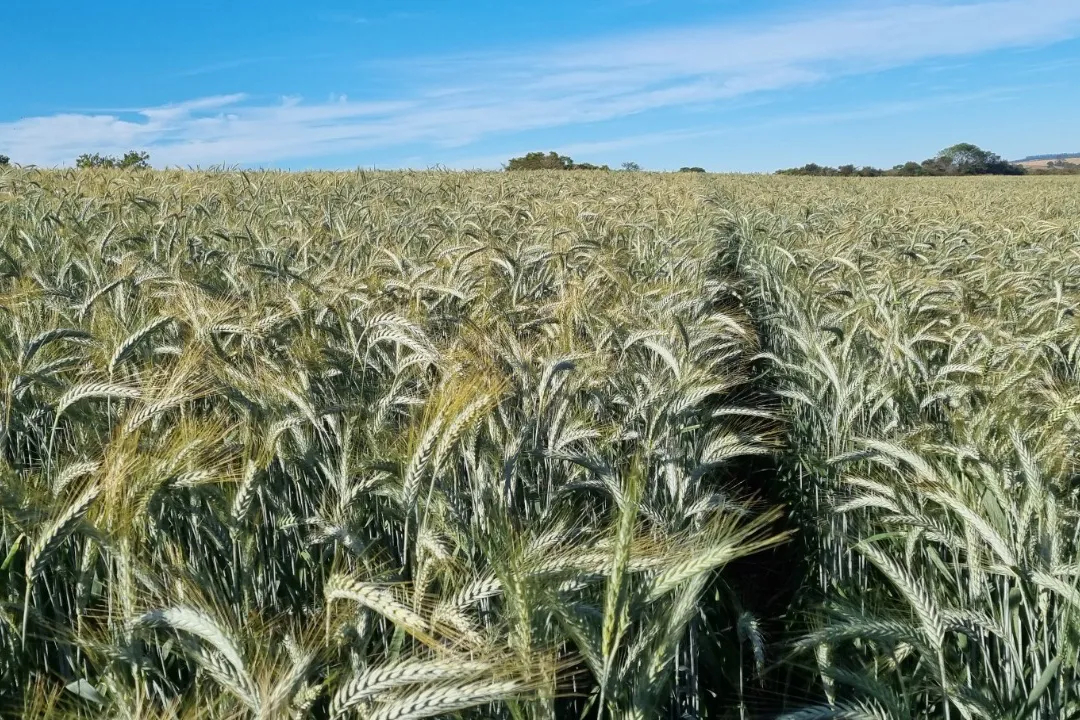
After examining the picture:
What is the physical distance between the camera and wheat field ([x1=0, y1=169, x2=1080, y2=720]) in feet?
4.55

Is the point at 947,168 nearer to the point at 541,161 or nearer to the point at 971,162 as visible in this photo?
the point at 971,162

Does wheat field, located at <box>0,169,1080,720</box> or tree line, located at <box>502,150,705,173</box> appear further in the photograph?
tree line, located at <box>502,150,705,173</box>

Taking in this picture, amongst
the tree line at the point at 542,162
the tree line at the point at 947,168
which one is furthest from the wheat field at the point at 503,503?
the tree line at the point at 947,168

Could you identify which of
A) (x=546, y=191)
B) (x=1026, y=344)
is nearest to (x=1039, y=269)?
(x=1026, y=344)

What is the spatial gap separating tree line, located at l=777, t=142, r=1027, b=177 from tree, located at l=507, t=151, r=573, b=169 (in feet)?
56.7

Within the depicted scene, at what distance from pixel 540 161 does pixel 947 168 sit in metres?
35.7

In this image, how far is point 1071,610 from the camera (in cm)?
167

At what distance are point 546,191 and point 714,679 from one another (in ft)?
36.4

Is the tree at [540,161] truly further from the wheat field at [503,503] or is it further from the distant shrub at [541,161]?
the wheat field at [503,503]

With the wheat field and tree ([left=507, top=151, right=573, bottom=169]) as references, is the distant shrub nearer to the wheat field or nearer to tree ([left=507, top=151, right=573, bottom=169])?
tree ([left=507, top=151, right=573, bottom=169])

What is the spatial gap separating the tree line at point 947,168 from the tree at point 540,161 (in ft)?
56.7

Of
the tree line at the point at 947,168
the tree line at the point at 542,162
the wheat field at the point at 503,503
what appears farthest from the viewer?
the tree line at the point at 947,168

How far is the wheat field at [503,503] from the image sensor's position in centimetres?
139

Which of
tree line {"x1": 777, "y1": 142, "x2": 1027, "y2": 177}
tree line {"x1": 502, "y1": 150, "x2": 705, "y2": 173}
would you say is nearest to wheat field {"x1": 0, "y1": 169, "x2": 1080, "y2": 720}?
tree line {"x1": 502, "y1": 150, "x2": 705, "y2": 173}
